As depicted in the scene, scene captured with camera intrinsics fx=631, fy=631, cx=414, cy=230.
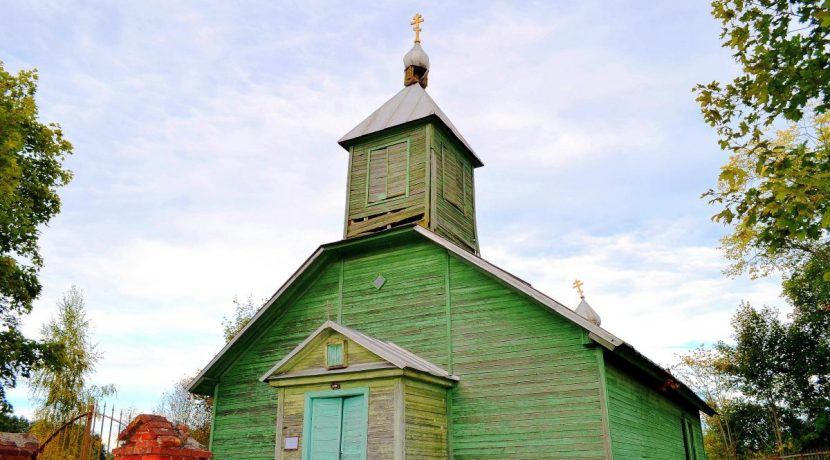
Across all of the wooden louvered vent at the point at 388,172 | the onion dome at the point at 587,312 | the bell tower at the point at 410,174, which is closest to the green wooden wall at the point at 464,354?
the bell tower at the point at 410,174

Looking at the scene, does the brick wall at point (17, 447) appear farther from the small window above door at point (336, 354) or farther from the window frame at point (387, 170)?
the window frame at point (387, 170)

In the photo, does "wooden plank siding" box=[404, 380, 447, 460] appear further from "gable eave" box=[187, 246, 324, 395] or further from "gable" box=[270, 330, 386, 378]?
"gable eave" box=[187, 246, 324, 395]

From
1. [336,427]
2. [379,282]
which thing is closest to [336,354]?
[336,427]

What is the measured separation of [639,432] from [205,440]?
71.3 feet

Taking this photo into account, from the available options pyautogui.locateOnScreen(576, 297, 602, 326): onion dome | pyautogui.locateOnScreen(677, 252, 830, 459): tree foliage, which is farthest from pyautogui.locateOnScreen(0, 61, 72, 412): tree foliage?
pyautogui.locateOnScreen(677, 252, 830, 459): tree foliage

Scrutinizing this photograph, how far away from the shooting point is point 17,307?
1841 centimetres

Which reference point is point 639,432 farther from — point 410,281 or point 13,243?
point 13,243

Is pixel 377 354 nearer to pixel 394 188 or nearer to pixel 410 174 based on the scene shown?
pixel 394 188

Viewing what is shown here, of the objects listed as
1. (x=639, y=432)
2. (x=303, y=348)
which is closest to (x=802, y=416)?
(x=639, y=432)

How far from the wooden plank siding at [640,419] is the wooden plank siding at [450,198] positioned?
5.16 metres

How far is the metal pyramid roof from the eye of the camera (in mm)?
15836

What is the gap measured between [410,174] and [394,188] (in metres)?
0.54

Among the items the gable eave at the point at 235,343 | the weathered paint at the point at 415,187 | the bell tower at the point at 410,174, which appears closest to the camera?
the gable eave at the point at 235,343

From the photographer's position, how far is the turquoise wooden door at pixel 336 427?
1091 centimetres
